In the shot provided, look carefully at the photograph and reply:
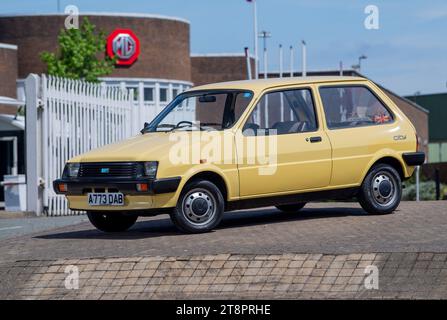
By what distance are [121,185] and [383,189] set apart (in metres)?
3.45

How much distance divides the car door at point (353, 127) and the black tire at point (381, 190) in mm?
150

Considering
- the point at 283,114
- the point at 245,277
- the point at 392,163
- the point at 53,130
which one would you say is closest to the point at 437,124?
the point at 53,130

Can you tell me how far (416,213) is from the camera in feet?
43.9

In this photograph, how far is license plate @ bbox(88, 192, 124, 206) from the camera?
11.8 meters

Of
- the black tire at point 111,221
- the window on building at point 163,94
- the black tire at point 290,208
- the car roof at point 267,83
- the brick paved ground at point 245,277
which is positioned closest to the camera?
the brick paved ground at point 245,277

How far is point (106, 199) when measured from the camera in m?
11.9

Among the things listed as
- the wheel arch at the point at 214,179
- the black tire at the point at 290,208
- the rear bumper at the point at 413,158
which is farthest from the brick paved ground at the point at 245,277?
the black tire at the point at 290,208

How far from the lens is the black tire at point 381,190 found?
43.2ft

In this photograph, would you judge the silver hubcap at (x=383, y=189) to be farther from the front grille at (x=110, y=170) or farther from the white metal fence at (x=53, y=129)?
the white metal fence at (x=53, y=129)

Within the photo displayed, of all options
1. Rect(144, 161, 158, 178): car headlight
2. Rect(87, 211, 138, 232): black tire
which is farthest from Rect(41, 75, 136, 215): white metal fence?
Rect(144, 161, 158, 178): car headlight

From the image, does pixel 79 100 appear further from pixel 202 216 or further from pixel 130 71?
pixel 130 71

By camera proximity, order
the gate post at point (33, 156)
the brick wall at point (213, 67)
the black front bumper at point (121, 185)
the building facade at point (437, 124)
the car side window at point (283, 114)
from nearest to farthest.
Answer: the black front bumper at point (121, 185), the car side window at point (283, 114), the gate post at point (33, 156), the brick wall at point (213, 67), the building facade at point (437, 124)
